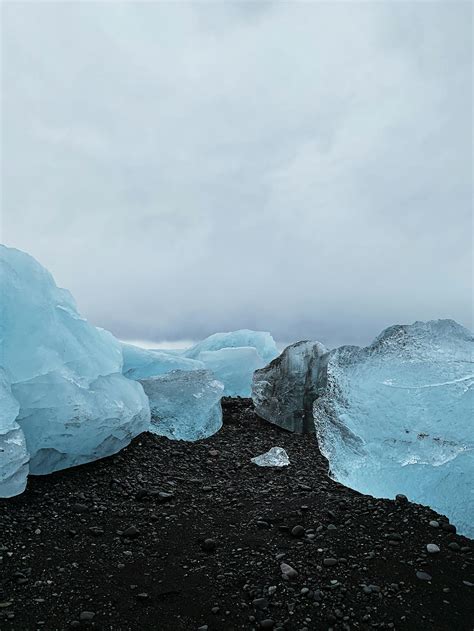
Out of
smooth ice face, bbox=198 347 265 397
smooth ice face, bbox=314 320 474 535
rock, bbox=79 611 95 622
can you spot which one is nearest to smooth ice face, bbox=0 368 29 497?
rock, bbox=79 611 95 622

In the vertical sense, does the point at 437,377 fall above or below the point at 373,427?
above

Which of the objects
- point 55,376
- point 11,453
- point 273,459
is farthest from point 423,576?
point 55,376

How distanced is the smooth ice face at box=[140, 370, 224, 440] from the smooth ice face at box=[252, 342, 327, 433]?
3.35 ft

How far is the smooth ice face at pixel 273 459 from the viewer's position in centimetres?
792

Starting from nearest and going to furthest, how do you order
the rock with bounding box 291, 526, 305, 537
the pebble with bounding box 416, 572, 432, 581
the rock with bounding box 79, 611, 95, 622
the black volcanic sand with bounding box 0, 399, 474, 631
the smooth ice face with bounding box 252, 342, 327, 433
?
the rock with bounding box 79, 611, 95, 622 → the black volcanic sand with bounding box 0, 399, 474, 631 → the pebble with bounding box 416, 572, 432, 581 → the rock with bounding box 291, 526, 305, 537 → the smooth ice face with bounding box 252, 342, 327, 433

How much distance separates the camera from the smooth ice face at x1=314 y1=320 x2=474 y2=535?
18.7 feet

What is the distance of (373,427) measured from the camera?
20.3 feet

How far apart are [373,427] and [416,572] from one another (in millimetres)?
1669

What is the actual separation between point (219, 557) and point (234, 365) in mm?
8870

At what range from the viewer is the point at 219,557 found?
5125 millimetres

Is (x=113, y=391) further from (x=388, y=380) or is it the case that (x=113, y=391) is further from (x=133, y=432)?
(x=388, y=380)

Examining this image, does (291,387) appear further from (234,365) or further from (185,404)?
(234,365)

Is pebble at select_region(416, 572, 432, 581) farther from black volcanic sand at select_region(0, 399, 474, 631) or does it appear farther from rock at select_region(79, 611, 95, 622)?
rock at select_region(79, 611, 95, 622)

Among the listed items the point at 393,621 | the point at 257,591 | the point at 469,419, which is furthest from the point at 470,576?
the point at 257,591
